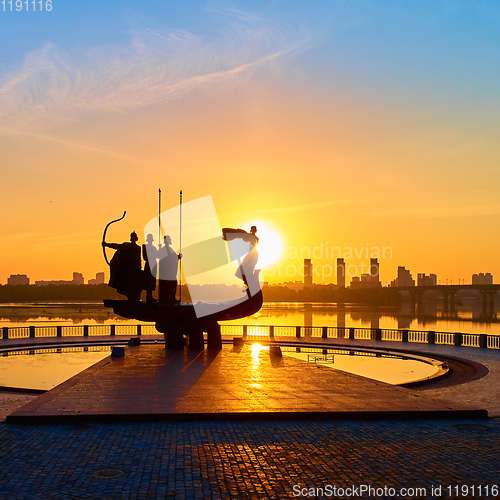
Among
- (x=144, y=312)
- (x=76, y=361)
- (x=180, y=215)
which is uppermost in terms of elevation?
(x=180, y=215)

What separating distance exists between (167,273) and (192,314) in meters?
2.29

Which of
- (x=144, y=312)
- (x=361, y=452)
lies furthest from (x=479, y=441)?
(x=144, y=312)

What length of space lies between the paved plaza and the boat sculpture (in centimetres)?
973

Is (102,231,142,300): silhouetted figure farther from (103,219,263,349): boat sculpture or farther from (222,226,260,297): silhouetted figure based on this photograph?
(222,226,260,297): silhouetted figure

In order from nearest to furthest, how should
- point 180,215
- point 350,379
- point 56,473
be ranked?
1. point 56,473
2. point 350,379
3. point 180,215

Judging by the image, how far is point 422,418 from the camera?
10508 millimetres

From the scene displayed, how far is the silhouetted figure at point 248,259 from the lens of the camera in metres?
20.7

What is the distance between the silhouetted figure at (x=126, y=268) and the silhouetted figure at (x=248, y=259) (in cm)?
393

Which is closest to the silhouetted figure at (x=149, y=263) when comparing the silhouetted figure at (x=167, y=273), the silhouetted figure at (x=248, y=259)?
the silhouetted figure at (x=167, y=273)

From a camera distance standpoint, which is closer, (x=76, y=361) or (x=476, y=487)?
(x=476, y=487)

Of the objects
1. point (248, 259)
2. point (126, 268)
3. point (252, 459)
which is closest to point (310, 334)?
point (248, 259)

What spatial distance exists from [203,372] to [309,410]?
17.4ft

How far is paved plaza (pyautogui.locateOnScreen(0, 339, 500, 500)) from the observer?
6.49 meters

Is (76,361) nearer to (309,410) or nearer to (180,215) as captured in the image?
(180,215)
